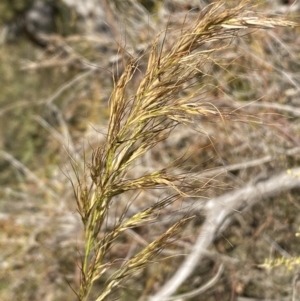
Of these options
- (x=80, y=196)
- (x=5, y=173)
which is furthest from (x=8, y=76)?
(x=80, y=196)

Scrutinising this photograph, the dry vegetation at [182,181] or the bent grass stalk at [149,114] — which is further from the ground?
the bent grass stalk at [149,114]

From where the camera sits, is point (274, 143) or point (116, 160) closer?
point (116, 160)

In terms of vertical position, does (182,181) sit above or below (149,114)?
below

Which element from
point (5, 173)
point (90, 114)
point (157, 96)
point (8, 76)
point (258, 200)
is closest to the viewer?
point (157, 96)

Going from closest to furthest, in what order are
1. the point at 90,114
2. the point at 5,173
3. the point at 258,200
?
the point at 258,200 → the point at 90,114 → the point at 5,173

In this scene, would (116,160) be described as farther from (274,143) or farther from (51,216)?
(51,216)

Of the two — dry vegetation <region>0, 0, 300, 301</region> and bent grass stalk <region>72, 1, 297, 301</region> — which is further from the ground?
bent grass stalk <region>72, 1, 297, 301</region>

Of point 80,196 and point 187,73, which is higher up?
point 187,73

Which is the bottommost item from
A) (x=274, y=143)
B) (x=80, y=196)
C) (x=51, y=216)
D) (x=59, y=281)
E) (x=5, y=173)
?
(x=5, y=173)
